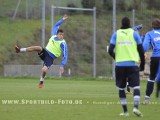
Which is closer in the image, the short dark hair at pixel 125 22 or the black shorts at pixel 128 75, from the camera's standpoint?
the short dark hair at pixel 125 22

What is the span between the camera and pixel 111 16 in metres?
37.2

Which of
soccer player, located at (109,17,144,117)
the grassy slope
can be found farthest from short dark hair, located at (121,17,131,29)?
the grassy slope

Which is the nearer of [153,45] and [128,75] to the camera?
[128,75]

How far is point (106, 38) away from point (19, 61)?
→ 6094 mm

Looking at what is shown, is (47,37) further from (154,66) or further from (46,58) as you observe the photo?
(154,66)

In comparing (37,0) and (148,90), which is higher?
(37,0)

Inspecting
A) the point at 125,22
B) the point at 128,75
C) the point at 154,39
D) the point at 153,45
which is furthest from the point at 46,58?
the point at 125,22

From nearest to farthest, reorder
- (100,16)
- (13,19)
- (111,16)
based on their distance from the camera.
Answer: (111,16) < (100,16) < (13,19)

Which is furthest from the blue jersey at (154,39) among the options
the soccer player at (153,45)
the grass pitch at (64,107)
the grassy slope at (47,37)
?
the grassy slope at (47,37)

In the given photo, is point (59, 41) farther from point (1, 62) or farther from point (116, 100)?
point (1, 62)

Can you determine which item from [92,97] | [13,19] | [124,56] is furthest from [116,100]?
[13,19]

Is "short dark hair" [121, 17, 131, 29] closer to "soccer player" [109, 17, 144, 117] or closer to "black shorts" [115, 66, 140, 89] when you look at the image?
"soccer player" [109, 17, 144, 117]

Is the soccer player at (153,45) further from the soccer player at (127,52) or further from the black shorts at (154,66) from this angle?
the soccer player at (127,52)

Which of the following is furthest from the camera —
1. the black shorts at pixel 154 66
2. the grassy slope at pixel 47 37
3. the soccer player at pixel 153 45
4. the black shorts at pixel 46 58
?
the grassy slope at pixel 47 37
